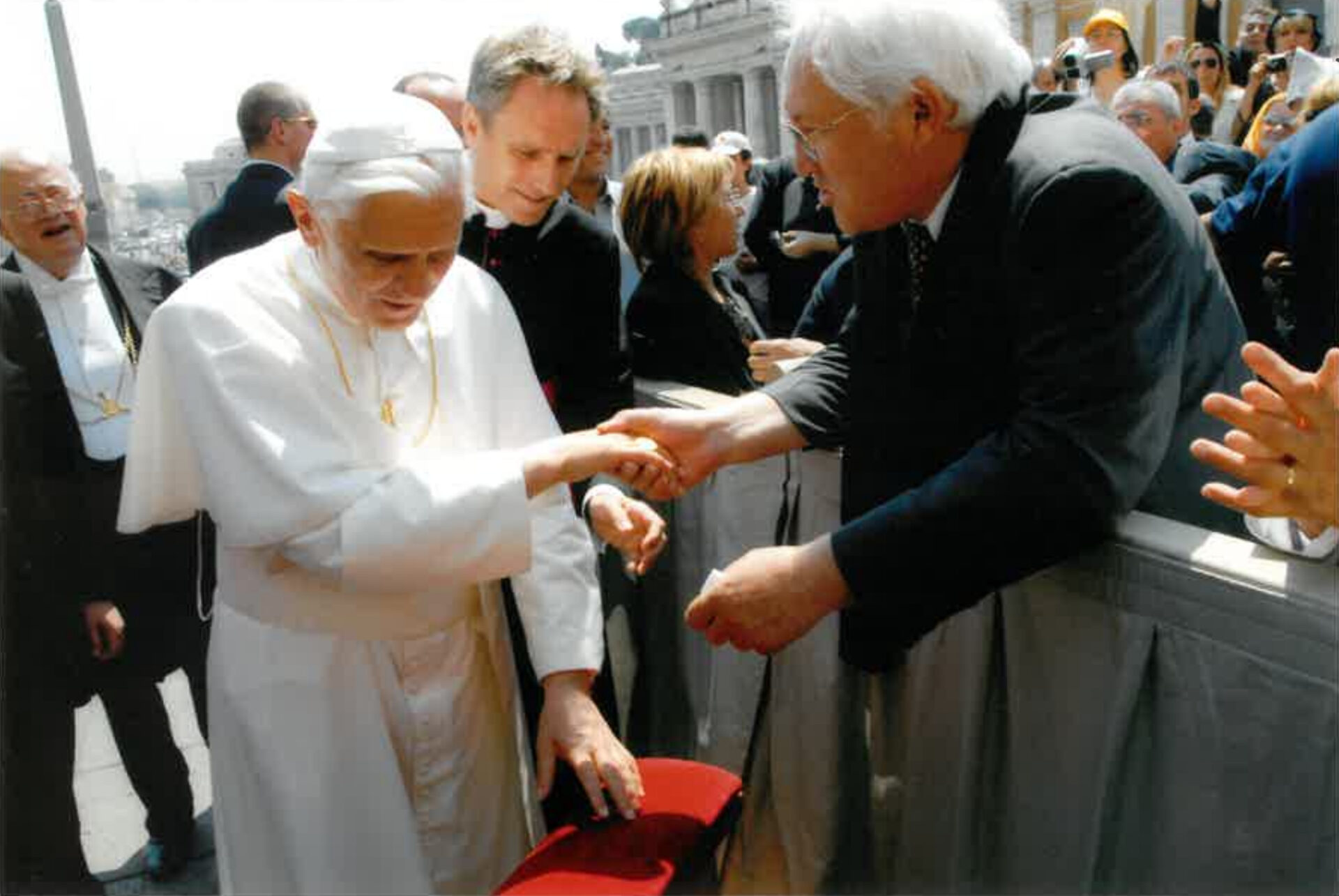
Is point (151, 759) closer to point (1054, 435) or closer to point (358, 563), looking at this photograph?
point (358, 563)

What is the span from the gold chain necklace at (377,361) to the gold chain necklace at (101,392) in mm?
1694

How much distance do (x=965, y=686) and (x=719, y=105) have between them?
5348 cm

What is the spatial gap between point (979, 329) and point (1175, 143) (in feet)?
13.3

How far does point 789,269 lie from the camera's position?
5996 millimetres

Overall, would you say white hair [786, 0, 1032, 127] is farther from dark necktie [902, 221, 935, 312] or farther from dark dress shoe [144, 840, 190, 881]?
dark dress shoe [144, 840, 190, 881]

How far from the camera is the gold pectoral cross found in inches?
126

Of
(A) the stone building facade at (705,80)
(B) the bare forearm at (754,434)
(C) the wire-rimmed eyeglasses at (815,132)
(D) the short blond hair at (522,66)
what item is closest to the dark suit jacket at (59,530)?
(D) the short blond hair at (522,66)

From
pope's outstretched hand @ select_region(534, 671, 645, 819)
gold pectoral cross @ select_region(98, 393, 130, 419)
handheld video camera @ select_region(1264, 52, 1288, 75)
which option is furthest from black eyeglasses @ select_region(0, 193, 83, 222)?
handheld video camera @ select_region(1264, 52, 1288, 75)

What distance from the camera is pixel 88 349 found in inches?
128

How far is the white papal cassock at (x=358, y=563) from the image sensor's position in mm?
1647

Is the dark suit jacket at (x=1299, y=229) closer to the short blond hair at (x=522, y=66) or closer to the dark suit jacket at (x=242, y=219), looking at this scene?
the short blond hair at (x=522, y=66)

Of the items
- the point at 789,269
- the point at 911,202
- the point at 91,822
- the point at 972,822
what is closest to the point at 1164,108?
the point at 789,269

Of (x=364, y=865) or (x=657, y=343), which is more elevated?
(x=657, y=343)

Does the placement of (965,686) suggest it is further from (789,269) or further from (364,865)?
(789,269)
